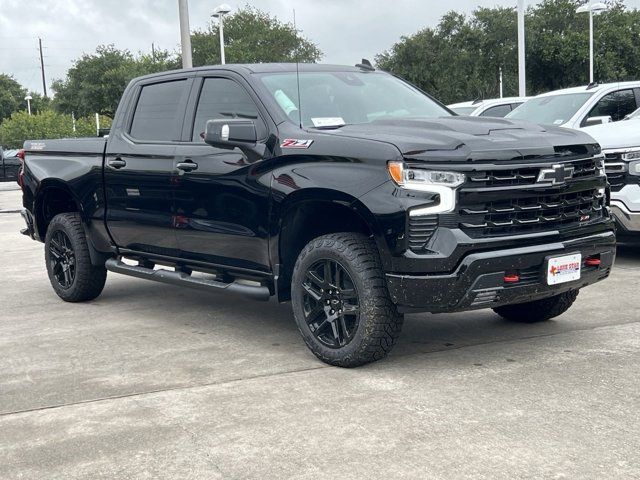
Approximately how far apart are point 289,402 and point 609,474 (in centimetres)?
168

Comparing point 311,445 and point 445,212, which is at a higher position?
point 445,212

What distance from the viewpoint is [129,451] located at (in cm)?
399

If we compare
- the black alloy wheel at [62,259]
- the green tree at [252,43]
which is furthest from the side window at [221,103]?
the green tree at [252,43]

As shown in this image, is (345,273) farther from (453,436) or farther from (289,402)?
(453,436)

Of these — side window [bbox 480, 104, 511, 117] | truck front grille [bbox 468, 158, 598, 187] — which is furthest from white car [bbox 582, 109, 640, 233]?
side window [bbox 480, 104, 511, 117]

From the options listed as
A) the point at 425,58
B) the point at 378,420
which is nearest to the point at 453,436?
the point at 378,420

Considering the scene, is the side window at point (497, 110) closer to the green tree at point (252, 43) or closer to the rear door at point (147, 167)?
the rear door at point (147, 167)

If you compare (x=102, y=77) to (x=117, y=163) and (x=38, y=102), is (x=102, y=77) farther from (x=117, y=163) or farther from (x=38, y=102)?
(x=117, y=163)

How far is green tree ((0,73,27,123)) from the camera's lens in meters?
87.4

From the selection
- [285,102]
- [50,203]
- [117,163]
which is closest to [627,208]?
[285,102]

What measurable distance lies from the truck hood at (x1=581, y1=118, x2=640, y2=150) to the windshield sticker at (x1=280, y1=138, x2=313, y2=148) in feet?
13.5

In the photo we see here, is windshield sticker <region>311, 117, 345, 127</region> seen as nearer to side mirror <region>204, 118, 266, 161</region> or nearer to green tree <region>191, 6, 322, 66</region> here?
side mirror <region>204, 118, 266, 161</region>

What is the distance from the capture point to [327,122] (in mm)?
5699

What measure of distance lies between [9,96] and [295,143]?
8873cm
